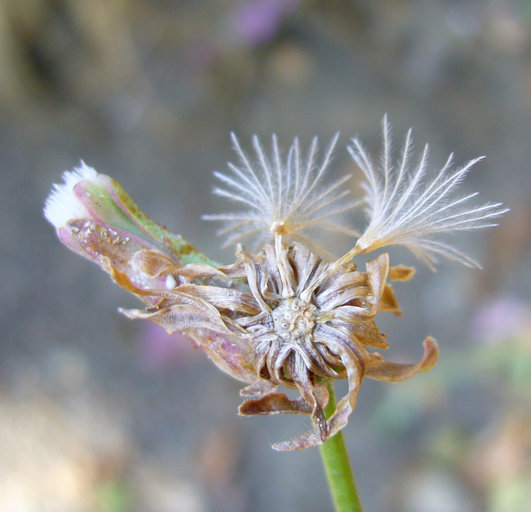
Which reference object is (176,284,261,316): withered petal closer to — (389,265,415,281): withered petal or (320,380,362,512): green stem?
(320,380,362,512): green stem

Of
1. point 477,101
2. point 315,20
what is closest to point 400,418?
point 477,101

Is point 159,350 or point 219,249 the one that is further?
point 219,249

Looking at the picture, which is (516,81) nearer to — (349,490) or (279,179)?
(279,179)

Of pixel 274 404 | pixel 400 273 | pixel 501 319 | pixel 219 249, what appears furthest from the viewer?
pixel 219 249

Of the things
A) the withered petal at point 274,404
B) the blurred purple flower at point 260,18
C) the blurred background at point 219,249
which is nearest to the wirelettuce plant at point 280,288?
the withered petal at point 274,404

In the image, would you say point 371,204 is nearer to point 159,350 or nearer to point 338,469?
point 338,469

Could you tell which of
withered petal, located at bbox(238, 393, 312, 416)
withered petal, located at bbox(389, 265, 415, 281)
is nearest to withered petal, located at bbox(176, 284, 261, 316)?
withered petal, located at bbox(238, 393, 312, 416)

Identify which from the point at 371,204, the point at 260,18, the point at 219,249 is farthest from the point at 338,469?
the point at 260,18
